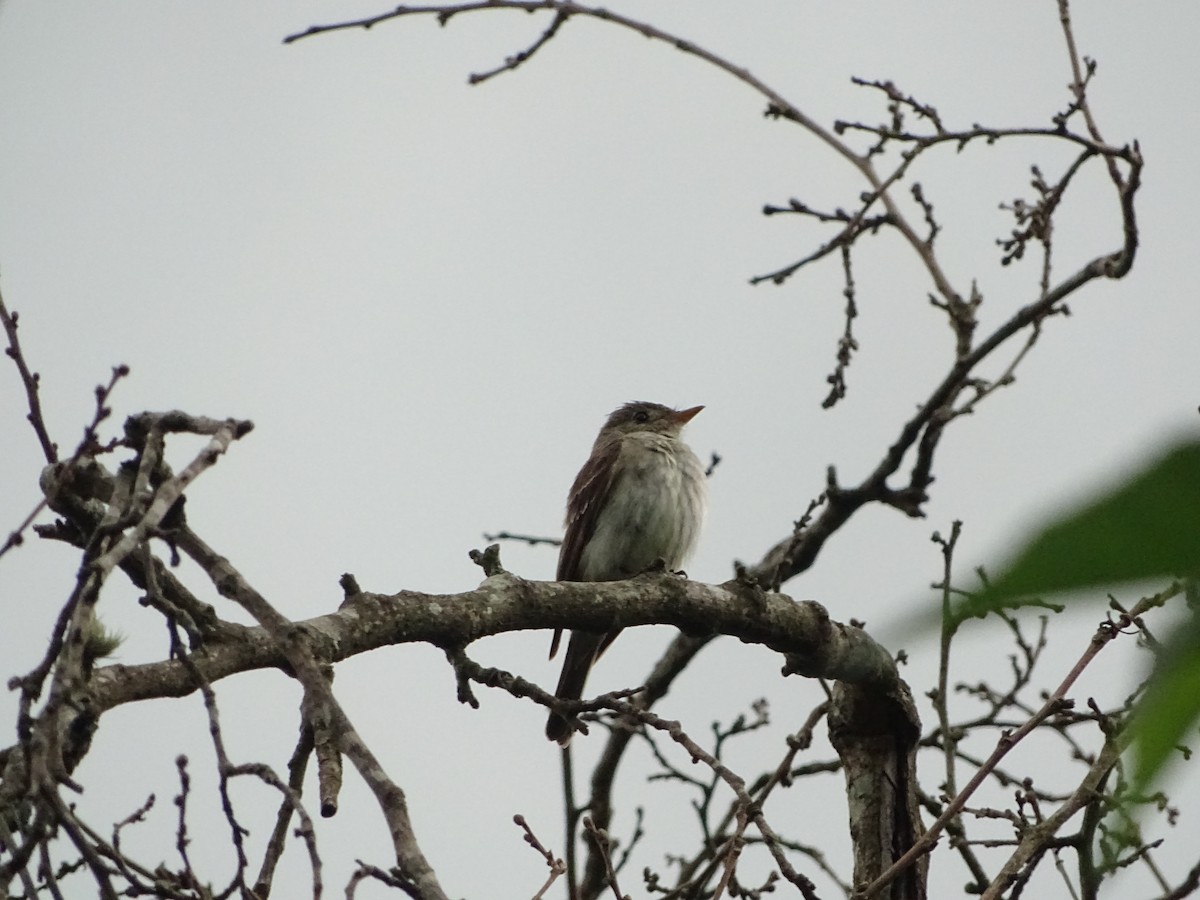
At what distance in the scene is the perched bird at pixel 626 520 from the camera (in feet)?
28.1

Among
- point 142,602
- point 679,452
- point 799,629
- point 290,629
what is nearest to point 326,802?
point 290,629

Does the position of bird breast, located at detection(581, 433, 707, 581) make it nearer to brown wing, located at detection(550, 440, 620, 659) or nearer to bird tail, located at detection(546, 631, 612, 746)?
brown wing, located at detection(550, 440, 620, 659)

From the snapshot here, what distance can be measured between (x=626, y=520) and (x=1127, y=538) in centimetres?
799

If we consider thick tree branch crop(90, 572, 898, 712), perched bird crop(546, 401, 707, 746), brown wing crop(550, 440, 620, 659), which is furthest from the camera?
brown wing crop(550, 440, 620, 659)

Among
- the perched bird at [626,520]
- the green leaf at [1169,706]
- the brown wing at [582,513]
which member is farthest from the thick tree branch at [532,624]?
the brown wing at [582,513]

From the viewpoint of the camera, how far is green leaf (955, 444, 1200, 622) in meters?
0.65

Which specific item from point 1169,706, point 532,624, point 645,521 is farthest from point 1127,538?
point 645,521

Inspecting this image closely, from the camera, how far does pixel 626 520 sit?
8.64m

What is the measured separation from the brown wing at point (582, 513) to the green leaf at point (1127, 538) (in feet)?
26.2

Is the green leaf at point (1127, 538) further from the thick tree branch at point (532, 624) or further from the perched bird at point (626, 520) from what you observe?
the perched bird at point (626, 520)

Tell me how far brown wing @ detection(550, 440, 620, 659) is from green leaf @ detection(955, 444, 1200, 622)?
26.2 feet

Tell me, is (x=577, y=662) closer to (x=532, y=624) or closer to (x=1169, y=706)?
(x=532, y=624)

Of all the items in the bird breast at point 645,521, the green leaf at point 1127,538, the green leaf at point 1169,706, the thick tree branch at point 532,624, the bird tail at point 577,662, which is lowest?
the green leaf at point 1169,706

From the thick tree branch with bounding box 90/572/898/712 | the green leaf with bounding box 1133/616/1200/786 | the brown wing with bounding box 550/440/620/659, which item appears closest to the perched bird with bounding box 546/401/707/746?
the brown wing with bounding box 550/440/620/659
